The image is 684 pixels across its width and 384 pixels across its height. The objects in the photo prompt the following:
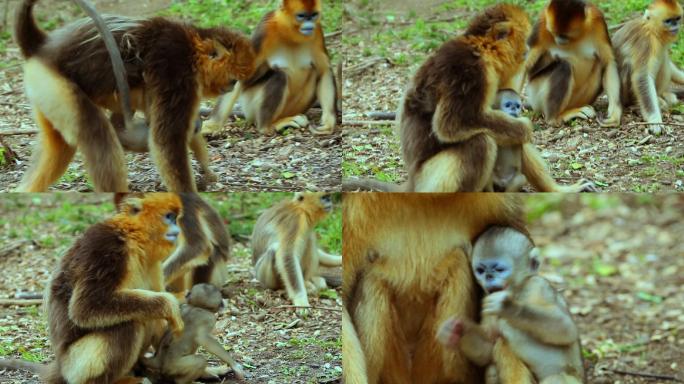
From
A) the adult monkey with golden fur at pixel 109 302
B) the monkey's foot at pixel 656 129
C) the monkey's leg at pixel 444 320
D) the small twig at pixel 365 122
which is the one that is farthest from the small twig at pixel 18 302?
the monkey's foot at pixel 656 129

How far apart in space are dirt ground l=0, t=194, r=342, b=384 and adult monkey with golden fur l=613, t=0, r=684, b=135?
2072 mm

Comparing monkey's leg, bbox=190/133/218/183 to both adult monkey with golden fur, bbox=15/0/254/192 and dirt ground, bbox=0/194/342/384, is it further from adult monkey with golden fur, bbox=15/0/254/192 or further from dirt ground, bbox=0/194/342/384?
dirt ground, bbox=0/194/342/384

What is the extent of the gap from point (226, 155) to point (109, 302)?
1.54m

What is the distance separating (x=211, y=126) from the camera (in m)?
5.52

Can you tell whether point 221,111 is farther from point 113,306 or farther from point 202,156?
point 113,306

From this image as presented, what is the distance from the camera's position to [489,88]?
465 centimetres

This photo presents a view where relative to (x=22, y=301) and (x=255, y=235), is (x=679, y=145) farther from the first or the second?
(x=22, y=301)

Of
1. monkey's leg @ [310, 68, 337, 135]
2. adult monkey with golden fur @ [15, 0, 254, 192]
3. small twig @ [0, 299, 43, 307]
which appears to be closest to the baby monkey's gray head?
adult monkey with golden fur @ [15, 0, 254, 192]

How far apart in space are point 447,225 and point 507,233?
0.27 m

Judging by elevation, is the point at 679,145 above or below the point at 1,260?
above

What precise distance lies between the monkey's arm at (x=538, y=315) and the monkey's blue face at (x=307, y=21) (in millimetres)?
2684

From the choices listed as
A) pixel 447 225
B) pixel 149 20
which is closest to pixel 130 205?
pixel 149 20

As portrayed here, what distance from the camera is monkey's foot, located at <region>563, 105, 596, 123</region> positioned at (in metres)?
5.32

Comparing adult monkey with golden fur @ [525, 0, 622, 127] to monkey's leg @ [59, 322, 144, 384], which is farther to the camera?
adult monkey with golden fur @ [525, 0, 622, 127]
